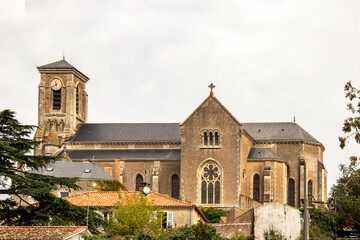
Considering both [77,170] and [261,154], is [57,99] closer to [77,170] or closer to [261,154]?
[77,170]

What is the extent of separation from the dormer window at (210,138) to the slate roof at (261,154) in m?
5.32

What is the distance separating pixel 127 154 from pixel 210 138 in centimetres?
1228

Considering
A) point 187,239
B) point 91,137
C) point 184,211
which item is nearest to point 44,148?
point 91,137

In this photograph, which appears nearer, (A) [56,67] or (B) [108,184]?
(B) [108,184]

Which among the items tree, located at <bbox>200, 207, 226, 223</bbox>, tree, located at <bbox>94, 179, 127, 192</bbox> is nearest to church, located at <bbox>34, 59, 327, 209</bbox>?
tree, located at <bbox>200, 207, 226, 223</bbox>

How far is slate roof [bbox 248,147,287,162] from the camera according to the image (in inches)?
3169

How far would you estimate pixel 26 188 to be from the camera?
41344 mm

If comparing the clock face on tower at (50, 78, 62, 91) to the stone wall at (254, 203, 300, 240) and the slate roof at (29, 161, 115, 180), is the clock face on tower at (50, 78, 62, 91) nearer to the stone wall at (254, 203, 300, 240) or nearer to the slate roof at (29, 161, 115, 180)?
the slate roof at (29, 161, 115, 180)

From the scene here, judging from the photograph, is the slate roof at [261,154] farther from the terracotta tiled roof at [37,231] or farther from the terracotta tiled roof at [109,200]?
the terracotta tiled roof at [37,231]

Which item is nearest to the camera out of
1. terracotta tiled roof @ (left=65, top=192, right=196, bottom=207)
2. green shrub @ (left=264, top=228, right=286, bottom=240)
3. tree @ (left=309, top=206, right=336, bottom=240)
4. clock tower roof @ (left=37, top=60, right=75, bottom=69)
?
green shrub @ (left=264, top=228, right=286, bottom=240)

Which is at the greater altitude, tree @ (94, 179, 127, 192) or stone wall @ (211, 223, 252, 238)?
tree @ (94, 179, 127, 192)

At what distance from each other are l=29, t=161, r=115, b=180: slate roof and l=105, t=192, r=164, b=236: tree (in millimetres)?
23792

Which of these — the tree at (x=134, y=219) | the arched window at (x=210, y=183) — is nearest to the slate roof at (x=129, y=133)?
the arched window at (x=210, y=183)

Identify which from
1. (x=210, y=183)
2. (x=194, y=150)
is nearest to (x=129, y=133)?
(x=194, y=150)
